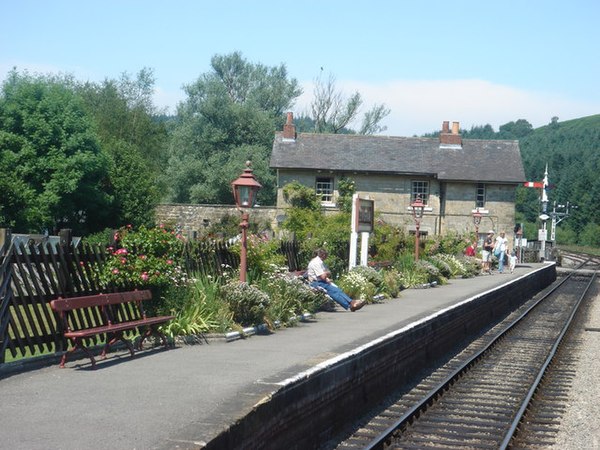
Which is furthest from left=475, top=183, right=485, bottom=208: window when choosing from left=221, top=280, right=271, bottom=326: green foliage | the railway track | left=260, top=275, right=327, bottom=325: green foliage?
left=221, top=280, right=271, bottom=326: green foliage

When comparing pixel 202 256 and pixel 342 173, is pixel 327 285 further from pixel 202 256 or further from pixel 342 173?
pixel 342 173

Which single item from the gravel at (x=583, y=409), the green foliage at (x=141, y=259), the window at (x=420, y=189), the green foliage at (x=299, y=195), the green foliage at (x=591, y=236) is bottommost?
the gravel at (x=583, y=409)

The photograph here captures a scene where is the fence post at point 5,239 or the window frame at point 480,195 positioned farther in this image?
the window frame at point 480,195

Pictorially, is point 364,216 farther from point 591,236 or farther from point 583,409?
point 591,236

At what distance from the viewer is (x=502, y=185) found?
182 ft

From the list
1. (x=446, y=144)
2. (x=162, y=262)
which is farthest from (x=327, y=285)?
(x=446, y=144)

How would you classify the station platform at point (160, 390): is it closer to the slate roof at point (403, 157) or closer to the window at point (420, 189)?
the slate roof at point (403, 157)

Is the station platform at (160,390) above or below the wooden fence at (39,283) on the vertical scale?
below

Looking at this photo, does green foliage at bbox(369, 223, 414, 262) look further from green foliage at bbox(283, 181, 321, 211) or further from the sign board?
green foliage at bbox(283, 181, 321, 211)

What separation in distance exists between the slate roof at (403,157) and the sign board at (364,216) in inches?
1141

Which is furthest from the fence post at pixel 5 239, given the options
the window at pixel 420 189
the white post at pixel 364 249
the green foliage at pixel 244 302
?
the window at pixel 420 189

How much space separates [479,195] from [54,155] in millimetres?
24995

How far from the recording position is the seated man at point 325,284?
18812 mm

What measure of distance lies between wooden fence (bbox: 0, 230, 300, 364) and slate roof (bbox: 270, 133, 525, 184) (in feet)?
140
